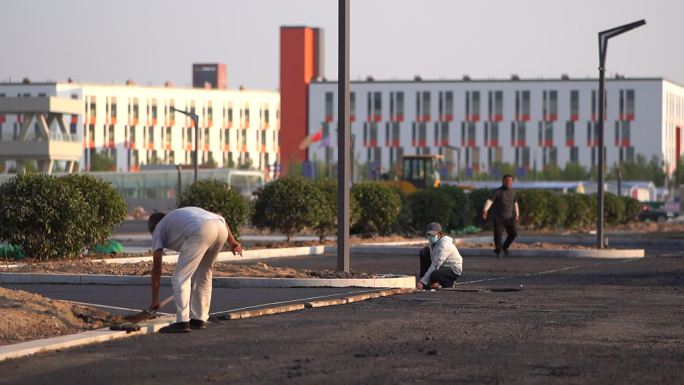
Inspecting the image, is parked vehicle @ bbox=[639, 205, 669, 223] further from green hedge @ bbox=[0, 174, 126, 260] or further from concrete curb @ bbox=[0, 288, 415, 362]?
concrete curb @ bbox=[0, 288, 415, 362]

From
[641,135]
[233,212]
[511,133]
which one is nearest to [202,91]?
[511,133]

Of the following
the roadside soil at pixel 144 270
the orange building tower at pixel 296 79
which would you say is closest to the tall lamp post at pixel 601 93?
the roadside soil at pixel 144 270

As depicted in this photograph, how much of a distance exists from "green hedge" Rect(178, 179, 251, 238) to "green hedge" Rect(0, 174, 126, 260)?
291 inches

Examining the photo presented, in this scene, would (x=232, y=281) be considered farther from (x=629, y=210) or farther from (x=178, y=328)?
(x=629, y=210)

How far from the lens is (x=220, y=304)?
17.8m

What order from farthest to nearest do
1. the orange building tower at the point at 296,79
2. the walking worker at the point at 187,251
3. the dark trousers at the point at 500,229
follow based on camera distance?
the orange building tower at the point at 296,79, the dark trousers at the point at 500,229, the walking worker at the point at 187,251

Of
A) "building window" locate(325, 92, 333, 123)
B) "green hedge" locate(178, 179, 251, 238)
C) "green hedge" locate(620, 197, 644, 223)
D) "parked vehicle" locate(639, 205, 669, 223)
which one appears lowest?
"parked vehicle" locate(639, 205, 669, 223)

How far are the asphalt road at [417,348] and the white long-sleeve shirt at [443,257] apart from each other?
140cm

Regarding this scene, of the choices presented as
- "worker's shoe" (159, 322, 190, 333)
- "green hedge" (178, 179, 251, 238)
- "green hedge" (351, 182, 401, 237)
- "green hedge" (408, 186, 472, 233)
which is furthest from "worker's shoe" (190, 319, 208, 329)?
"green hedge" (408, 186, 472, 233)

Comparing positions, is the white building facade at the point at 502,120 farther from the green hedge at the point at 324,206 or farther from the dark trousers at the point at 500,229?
the dark trousers at the point at 500,229

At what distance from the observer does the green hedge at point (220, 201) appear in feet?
114

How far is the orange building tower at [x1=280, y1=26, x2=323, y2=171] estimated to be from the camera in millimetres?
141125

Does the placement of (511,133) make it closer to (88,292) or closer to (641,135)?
(641,135)

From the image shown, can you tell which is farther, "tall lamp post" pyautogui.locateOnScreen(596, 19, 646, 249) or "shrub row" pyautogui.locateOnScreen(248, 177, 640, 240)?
"shrub row" pyautogui.locateOnScreen(248, 177, 640, 240)
